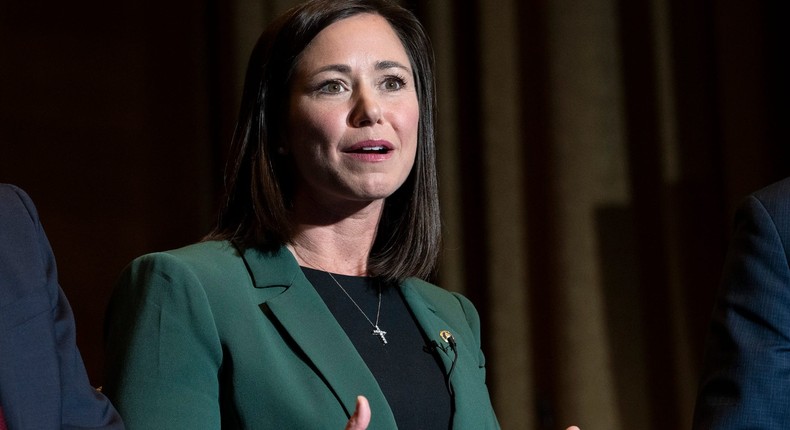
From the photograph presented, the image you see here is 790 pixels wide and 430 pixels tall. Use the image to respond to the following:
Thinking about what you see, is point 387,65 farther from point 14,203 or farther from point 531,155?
point 531,155

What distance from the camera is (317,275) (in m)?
2.08

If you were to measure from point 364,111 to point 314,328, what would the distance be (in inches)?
15.4

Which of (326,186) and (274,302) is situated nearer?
(274,302)

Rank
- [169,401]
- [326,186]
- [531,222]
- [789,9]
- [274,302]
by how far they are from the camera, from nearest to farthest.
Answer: [169,401] → [274,302] → [326,186] → [789,9] → [531,222]

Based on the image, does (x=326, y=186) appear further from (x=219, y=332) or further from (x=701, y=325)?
(x=701, y=325)

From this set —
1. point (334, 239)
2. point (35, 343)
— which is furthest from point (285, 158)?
point (35, 343)

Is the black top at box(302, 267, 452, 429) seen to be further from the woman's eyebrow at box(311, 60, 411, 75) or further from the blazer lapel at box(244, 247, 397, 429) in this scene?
the woman's eyebrow at box(311, 60, 411, 75)

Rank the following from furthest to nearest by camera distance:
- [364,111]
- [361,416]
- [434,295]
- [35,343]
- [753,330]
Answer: [434,295], [364,111], [753,330], [361,416], [35,343]

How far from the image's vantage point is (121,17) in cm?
320

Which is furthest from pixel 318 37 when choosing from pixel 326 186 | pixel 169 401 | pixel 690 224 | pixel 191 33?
pixel 690 224

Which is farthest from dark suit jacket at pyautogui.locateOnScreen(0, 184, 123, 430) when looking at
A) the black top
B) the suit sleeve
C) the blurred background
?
the blurred background

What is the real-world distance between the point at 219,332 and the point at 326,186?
1.18 ft

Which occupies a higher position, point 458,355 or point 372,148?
point 372,148

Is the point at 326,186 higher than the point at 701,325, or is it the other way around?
the point at 326,186
